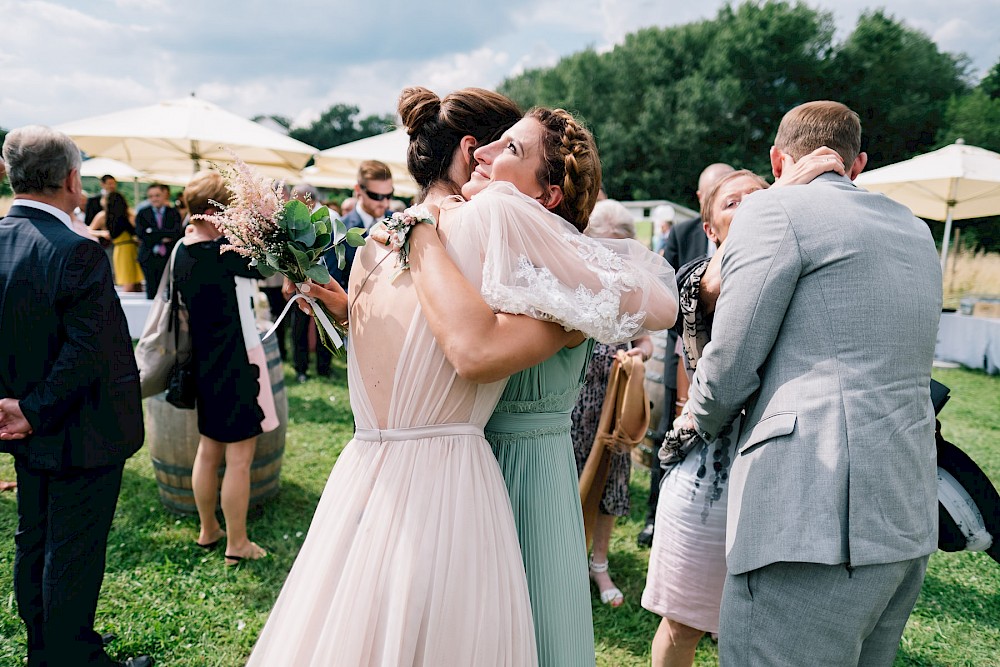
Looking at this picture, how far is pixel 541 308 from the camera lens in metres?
1.41

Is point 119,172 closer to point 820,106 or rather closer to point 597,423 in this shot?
point 597,423

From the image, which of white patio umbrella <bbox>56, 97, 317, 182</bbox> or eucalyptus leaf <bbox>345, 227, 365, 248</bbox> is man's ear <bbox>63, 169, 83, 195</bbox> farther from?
white patio umbrella <bbox>56, 97, 317, 182</bbox>

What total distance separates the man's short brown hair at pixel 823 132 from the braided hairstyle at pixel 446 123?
879 mm

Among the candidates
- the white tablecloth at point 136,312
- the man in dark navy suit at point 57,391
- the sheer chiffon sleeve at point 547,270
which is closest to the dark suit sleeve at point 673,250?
the sheer chiffon sleeve at point 547,270

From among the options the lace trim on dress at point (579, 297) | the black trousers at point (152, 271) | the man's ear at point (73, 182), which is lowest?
the black trousers at point (152, 271)

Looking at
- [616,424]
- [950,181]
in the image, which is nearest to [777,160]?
[616,424]

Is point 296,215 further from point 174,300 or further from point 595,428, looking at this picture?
point 595,428

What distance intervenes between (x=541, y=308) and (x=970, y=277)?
16.8m

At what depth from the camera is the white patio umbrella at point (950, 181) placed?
9266 millimetres

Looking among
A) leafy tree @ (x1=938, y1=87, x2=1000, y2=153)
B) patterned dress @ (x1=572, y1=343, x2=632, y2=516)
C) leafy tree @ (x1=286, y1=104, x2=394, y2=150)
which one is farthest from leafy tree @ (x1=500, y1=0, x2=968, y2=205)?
leafy tree @ (x1=286, y1=104, x2=394, y2=150)

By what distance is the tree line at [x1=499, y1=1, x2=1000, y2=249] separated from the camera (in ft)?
101

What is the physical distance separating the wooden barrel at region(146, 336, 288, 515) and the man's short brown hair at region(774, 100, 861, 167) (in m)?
3.35

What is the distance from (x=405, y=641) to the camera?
1377 mm

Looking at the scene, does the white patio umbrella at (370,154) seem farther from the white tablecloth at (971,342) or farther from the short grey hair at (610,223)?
the white tablecloth at (971,342)
